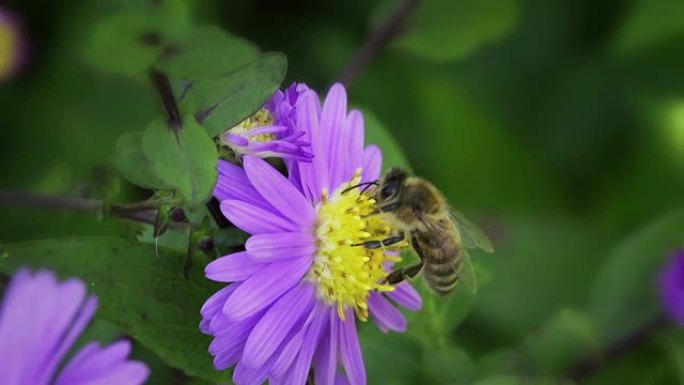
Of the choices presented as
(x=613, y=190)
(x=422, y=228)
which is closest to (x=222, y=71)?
(x=422, y=228)

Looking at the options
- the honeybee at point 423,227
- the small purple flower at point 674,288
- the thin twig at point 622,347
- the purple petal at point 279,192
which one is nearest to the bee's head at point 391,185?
the honeybee at point 423,227

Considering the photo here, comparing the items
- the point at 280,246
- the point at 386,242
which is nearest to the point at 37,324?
the point at 280,246

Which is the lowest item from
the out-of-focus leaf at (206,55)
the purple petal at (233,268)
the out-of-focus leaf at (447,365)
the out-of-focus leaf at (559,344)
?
the purple petal at (233,268)

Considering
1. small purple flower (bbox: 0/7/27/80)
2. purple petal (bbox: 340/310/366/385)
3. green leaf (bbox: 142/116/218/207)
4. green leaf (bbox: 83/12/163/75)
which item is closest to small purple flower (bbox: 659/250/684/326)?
purple petal (bbox: 340/310/366/385)

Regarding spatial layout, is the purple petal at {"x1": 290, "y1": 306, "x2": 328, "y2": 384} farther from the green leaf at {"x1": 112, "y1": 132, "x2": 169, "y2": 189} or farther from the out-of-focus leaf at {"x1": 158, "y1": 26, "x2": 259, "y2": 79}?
the out-of-focus leaf at {"x1": 158, "y1": 26, "x2": 259, "y2": 79}

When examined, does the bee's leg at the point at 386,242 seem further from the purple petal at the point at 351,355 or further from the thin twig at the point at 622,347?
the thin twig at the point at 622,347
